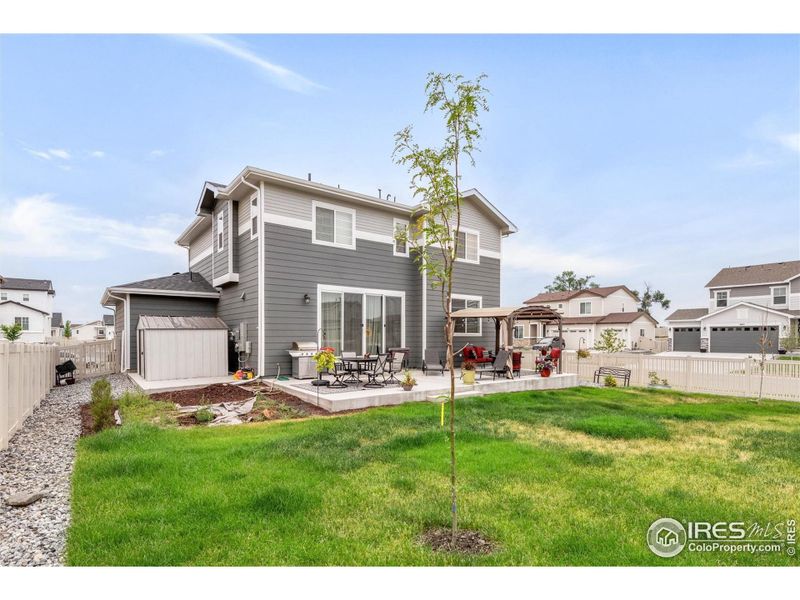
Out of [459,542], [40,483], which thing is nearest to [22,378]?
[40,483]

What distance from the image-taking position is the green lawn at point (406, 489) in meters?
2.94

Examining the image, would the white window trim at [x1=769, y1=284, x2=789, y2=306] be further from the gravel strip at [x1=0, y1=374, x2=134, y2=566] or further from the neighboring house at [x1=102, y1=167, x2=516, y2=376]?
the gravel strip at [x1=0, y1=374, x2=134, y2=566]

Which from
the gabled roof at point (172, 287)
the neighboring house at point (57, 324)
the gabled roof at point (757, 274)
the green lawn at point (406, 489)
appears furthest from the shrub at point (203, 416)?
the neighboring house at point (57, 324)

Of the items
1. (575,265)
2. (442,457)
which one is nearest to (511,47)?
(442,457)

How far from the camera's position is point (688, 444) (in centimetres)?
608

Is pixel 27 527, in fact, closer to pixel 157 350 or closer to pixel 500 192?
pixel 157 350

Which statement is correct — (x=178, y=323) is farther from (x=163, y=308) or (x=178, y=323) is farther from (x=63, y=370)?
(x=63, y=370)

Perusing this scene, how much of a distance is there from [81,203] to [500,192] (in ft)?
59.4

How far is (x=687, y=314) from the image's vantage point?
39.5 meters

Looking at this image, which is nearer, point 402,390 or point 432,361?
point 402,390

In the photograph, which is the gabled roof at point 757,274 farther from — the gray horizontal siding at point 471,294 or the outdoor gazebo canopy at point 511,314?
the outdoor gazebo canopy at point 511,314

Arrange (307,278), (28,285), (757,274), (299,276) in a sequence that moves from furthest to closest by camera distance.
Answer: (28,285) → (757,274) → (307,278) → (299,276)

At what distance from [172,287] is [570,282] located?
5588 centimetres

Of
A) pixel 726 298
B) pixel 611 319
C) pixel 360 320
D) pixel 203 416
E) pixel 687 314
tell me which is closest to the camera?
pixel 203 416
